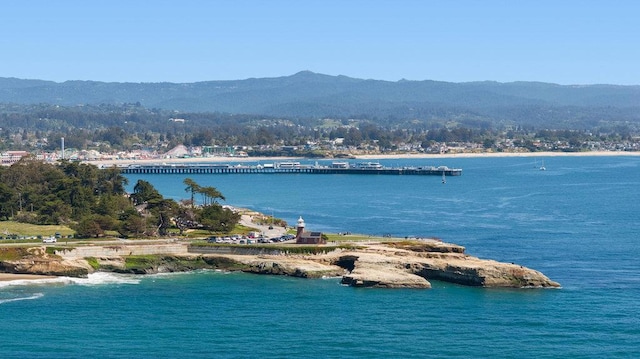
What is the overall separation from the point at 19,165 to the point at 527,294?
190 ft

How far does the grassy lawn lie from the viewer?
72.5m

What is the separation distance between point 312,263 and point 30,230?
22.1 m

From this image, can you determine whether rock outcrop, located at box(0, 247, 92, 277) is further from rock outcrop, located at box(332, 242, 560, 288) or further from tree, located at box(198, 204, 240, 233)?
rock outcrop, located at box(332, 242, 560, 288)

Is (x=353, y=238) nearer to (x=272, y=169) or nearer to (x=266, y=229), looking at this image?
(x=266, y=229)

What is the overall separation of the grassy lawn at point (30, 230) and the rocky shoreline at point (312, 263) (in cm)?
961

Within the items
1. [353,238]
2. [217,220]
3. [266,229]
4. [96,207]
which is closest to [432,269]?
[353,238]

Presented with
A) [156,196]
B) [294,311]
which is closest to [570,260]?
[294,311]

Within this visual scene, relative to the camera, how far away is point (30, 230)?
2936 inches

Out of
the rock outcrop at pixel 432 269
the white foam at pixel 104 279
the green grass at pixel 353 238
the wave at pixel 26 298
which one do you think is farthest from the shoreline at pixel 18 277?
the green grass at pixel 353 238

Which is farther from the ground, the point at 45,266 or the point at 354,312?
the point at 45,266

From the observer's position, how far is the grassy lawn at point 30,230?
7251 centimetres

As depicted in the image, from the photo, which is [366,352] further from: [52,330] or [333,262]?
[333,262]

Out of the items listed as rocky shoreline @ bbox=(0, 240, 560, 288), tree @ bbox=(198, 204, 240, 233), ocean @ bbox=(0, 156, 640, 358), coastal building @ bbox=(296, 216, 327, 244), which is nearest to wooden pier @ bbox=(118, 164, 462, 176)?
ocean @ bbox=(0, 156, 640, 358)

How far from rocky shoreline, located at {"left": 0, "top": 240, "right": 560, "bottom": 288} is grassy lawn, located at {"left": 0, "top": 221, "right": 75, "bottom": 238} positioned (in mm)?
9606
